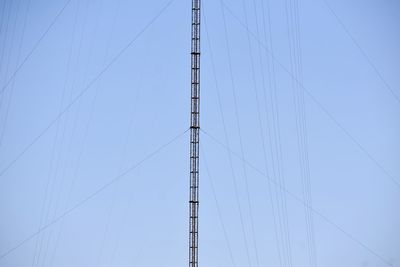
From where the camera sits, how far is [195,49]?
31047 millimetres

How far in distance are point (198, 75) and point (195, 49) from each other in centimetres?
119

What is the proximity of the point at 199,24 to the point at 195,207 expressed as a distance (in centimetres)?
837

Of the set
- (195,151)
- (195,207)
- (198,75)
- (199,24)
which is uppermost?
(199,24)

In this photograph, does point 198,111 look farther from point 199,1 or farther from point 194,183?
point 199,1

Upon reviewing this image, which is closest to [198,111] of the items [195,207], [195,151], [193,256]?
→ [195,151]

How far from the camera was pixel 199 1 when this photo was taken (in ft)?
105

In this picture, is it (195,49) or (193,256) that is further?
(195,49)

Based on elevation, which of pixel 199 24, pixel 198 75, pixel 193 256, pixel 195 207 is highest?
pixel 199 24

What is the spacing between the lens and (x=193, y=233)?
96.8 feet

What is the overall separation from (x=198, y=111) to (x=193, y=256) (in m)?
6.24

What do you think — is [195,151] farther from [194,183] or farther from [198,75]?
[198,75]

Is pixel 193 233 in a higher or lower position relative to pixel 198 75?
lower

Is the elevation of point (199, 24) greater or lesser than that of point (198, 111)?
greater

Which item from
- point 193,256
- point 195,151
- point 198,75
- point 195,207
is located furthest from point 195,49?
point 193,256
